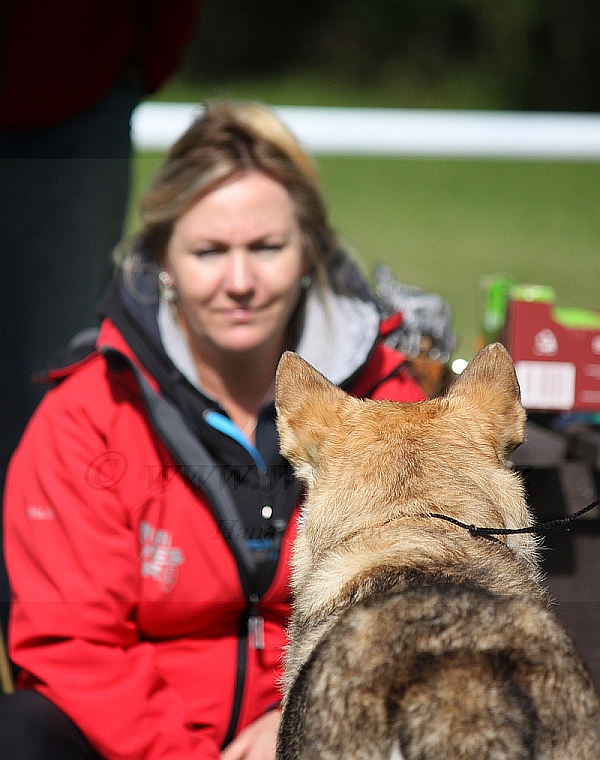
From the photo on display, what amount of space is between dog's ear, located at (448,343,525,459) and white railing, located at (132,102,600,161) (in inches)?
121

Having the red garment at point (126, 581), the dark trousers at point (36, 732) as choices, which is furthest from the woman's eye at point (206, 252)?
the dark trousers at point (36, 732)

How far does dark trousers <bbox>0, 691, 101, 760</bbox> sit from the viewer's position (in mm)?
1892

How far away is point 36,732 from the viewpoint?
193cm

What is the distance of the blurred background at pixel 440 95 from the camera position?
172 inches

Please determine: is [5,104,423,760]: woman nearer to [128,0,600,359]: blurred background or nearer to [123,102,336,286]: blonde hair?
[123,102,336,286]: blonde hair

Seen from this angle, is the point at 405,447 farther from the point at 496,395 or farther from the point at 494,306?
the point at 494,306

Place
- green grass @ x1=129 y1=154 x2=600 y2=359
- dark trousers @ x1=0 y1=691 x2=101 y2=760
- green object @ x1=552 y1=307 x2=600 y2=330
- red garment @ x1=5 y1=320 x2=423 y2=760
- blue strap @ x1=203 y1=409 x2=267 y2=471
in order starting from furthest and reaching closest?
green grass @ x1=129 y1=154 x2=600 y2=359
green object @ x1=552 y1=307 x2=600 y2=330
blue strap @ x1=203 y1=409 x2=267 y2=471
red garment @ x1=5 y1=320 x2=423 y2=760
dark trousers @ x1=0 y1=691 x2=101 y2=760

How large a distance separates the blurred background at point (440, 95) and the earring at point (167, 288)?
2.64 feet

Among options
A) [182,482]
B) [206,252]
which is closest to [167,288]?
[206,252]

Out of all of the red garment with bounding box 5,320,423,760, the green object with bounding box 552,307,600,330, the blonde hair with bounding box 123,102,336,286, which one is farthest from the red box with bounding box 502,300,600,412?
the red garment with bounding box 5,320,423,760

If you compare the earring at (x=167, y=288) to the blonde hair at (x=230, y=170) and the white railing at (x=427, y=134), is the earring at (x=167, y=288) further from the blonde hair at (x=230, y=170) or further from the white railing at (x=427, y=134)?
the white railing at (x=427, y=134)

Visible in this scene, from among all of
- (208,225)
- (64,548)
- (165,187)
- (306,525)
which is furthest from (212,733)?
(165,187)

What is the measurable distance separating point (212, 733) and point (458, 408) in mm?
1163

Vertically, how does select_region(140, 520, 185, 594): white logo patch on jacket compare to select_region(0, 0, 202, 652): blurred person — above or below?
below
